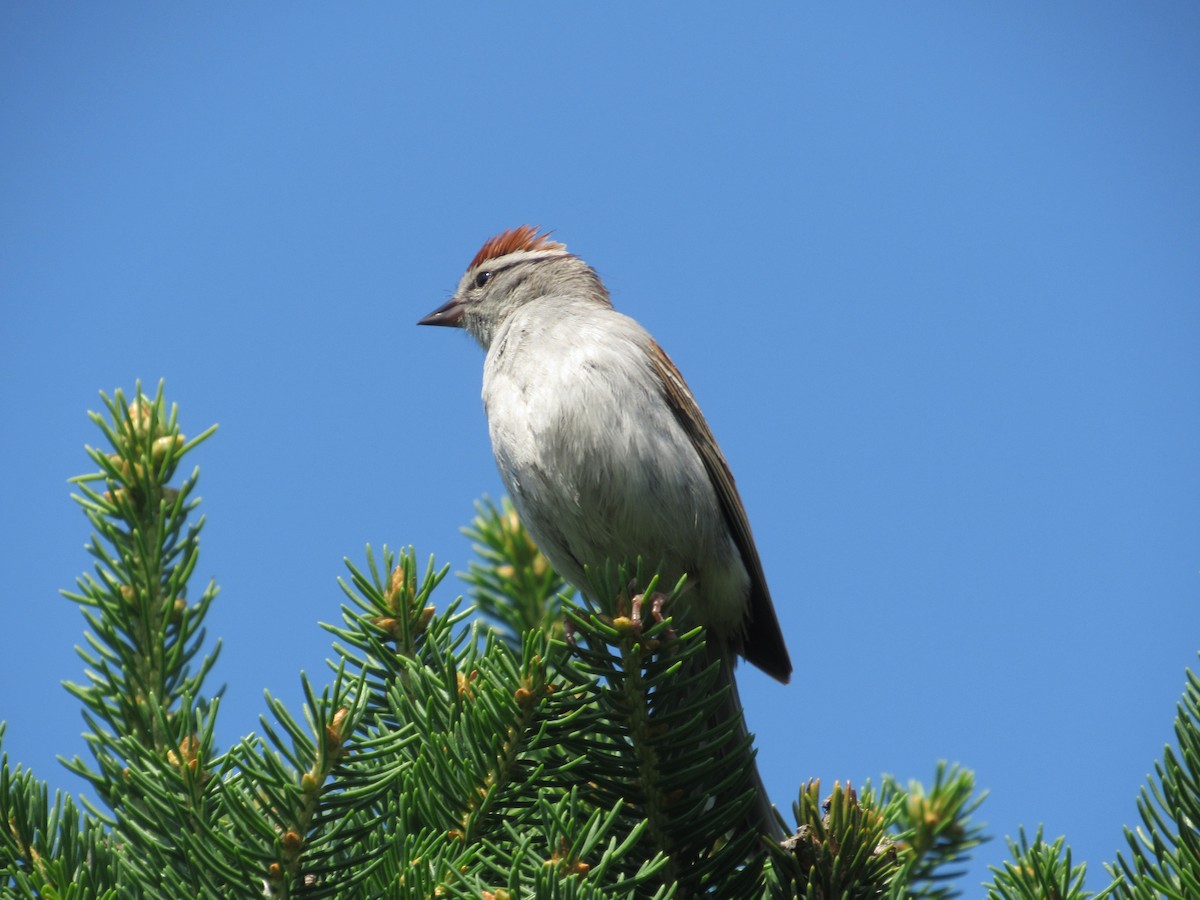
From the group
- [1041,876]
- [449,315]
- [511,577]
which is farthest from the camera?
[449,315]

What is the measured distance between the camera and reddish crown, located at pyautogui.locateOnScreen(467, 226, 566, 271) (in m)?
6.88

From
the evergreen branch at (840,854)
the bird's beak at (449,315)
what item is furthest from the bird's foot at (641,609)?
the bird's beak at (449,315)

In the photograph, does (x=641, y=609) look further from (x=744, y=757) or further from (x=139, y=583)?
(x=139, y=583)

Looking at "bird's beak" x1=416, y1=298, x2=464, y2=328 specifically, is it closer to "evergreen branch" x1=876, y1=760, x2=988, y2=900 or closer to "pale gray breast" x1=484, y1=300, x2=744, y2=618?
"pale gray breast" x1=484, y1=300, x2=744, y2=618

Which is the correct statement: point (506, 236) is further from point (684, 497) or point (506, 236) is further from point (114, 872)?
point (114, 872)

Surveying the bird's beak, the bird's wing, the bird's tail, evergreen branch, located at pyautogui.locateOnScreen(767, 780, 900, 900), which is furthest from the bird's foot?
the bird's beak

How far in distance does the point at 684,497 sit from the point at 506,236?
9.80 feet

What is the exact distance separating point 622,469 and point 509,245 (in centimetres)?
297

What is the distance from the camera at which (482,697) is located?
8.16 feet

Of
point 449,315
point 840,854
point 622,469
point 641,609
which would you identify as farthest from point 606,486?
point 449,315

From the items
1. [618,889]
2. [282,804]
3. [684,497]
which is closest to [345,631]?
[282,804]

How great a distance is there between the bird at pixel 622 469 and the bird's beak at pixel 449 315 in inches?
49.6

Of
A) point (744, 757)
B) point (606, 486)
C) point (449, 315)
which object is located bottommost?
point (744, 757)

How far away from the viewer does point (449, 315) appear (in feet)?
21.9
